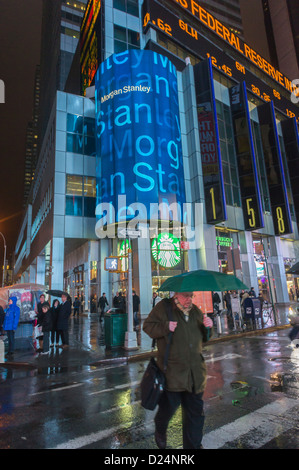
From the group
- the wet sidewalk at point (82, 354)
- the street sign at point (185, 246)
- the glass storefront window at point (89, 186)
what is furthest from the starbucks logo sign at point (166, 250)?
the wet sidewalk at point (82, 354)

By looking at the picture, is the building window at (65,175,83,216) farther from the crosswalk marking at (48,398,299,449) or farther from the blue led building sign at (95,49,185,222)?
the crosswalk marking at (48,398,299,449)

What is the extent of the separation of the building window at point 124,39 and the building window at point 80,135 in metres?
7.56

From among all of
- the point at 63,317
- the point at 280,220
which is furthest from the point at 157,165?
the point at 280,220

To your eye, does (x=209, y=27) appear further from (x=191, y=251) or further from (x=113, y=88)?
(x=191, y=251)

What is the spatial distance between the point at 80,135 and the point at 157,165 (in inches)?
350

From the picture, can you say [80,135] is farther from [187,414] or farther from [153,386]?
[187,414]

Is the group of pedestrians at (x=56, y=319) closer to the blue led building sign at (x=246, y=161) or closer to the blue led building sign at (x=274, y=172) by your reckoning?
the blue led building sign at (x=246, y=161)

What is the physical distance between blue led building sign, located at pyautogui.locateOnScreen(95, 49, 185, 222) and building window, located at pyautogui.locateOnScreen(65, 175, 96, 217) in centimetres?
201

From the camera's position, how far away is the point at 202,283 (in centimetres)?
408

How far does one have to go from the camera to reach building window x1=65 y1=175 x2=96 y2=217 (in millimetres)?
25011

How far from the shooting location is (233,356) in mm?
9281

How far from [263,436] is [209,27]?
43453mm

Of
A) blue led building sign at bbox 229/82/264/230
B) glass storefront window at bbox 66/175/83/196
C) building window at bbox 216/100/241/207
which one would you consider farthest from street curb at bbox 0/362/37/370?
blue led building sign at bbox 229/82/264/230

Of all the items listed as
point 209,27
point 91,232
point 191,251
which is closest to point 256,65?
point 209,27
